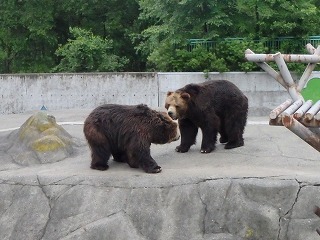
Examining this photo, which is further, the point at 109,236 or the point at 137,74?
the point at 137,74

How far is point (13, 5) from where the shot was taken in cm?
1848

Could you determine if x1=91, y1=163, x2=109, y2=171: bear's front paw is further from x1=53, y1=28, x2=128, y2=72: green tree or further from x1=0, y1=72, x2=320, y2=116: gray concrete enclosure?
x1=53, y1=28, x2=128, y2=72: green tree

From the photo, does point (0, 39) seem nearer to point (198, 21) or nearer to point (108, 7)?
point (108, 7)

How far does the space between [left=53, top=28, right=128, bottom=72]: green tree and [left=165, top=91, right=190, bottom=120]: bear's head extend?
326 inches

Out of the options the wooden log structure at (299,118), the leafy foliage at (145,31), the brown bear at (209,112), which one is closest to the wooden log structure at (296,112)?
the wooden log structure at (299,118)

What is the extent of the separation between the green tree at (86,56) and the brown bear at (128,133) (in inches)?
342

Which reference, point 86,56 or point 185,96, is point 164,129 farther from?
point 86,56

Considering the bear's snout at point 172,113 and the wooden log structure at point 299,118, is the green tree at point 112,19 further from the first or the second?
the wooden log structure at point 299,118

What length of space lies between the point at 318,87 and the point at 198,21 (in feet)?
10.7

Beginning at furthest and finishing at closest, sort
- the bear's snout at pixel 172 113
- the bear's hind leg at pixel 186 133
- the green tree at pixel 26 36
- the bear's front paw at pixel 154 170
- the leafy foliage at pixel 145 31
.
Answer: the green tree at pixel 26 36 < the leafy foliage at pixel 145 31 < the bear's hind leg at pixel 186 133 < the bear's snout at pixel 172 113 < the bear's front paw at pixel 154 170

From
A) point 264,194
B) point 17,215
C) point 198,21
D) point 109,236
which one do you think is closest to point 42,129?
point 17,215

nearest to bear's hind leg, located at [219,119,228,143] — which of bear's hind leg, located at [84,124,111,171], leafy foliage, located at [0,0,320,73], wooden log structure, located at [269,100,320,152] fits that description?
bear's hind leg, located at [84,124,111,171]

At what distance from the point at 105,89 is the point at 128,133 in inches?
274

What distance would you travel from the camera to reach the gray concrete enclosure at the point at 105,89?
13602 millimetres
